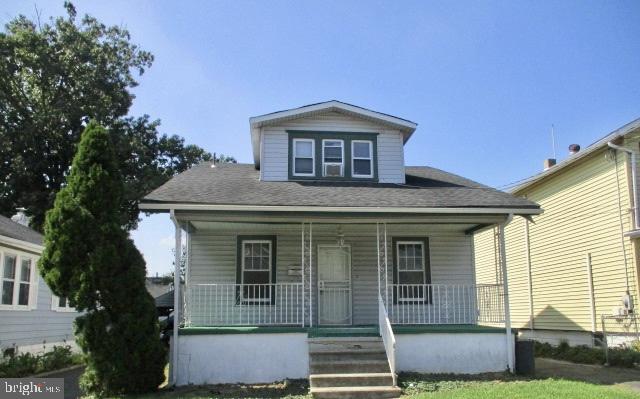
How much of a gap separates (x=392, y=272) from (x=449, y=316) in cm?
178

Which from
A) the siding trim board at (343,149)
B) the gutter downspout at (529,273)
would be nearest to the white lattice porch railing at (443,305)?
the siding trim board at (343,149)

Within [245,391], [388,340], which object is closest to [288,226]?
[388,340]

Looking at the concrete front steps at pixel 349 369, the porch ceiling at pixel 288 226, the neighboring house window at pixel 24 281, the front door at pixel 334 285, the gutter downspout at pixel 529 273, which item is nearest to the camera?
the concrete front steps at pixel 349 369

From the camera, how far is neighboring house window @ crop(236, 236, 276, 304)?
13.8 m

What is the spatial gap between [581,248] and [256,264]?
32.1 ft

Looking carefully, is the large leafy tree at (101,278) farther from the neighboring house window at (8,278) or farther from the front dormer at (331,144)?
the neighboring house window at (8,278)

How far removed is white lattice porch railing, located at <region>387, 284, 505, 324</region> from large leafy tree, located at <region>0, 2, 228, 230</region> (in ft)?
55.4

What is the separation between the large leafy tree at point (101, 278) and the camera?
9.24m

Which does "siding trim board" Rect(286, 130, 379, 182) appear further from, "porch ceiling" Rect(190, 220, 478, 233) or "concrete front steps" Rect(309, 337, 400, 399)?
"concrete front steps" Rect(309, 337, 400, 399)

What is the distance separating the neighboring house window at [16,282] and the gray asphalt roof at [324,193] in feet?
17.4

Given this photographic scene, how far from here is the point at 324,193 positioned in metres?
12.9

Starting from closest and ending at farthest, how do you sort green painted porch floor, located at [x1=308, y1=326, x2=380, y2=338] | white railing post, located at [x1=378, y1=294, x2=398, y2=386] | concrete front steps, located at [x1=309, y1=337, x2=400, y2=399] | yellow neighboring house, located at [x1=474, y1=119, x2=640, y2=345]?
concrete front steps, located at [x1=309, y1=337, x2=400, y2=399], white railing post, located at [x1=378, y1=294, x2=398, y2=386], green painted porch floor, located at [x1=308, y1=326, x2=380, y2=338], yellow neighboring house, located at [x1=474, y1=119, x2=640, y2=345]

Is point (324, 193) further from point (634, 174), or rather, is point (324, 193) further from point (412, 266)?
point (634, 174)

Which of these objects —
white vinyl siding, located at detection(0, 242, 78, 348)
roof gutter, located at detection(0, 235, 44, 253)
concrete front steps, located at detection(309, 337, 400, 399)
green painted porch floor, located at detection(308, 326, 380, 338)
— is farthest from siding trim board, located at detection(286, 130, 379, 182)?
white vinyl siding, located at detection(0, 242, 78, 348)
